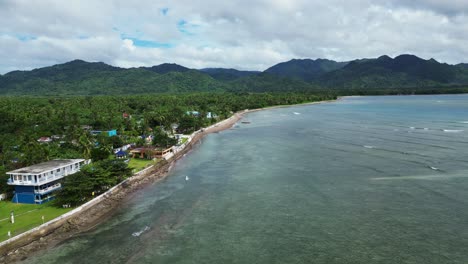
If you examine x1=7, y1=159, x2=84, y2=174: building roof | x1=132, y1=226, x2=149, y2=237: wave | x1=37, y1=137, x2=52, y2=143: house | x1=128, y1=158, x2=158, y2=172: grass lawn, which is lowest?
x1=132, y1=226, x2=149, y2=237: wave

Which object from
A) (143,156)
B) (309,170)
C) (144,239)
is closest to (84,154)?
(143,156)

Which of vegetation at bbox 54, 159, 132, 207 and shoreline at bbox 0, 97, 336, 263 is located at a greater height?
vegetation at bbox 54, 159, 132, 207

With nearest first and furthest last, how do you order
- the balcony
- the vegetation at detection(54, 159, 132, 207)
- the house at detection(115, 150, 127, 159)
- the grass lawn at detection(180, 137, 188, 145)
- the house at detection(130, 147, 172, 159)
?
the vegetation at detection(54, 159, 132, 207) → the balcony → the house at detection(115, 150, 127, 159) → the house at detection(130, 147, 172, 159) → the grass lawn at detection(180, 137, 188, 145)

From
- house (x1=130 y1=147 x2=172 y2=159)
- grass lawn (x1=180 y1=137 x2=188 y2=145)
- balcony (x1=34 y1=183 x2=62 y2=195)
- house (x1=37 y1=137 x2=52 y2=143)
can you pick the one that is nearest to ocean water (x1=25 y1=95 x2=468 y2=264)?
house (x1=130 y1=147 x2=172 y2=159)

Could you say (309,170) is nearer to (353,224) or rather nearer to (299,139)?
(353,224)

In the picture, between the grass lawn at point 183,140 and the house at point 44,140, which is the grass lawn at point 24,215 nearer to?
the house at point 44,140

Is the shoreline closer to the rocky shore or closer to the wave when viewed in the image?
the rocky shore

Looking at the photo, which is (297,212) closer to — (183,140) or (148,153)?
(148,153)
